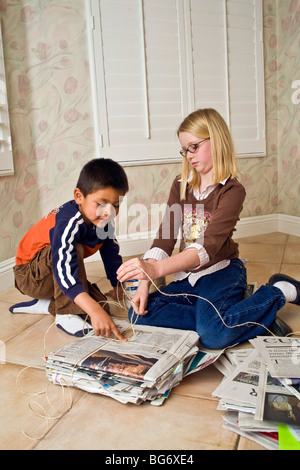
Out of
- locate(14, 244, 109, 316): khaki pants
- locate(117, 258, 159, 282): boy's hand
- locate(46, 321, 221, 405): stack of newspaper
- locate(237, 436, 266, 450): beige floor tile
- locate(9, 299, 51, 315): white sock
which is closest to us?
locate(237, 436, 266, 450): beige floor tile

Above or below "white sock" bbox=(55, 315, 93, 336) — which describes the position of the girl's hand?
above

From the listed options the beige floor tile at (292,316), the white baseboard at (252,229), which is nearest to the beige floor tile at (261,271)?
the beige floor tile at (292,316)

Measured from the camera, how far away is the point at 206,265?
1378 mm

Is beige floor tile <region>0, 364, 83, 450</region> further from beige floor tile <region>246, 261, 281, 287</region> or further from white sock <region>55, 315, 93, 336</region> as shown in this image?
beige floor tile <region>246, 261, 281, 287</region>

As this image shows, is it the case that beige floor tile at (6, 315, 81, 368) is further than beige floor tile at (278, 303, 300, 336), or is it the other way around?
beige floor tile at (278, 303, 300, 336)

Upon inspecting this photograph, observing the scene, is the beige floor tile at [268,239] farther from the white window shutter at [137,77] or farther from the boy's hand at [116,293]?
the boy's hand at [116,293]

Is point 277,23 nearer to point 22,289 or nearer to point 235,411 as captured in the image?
point 22,289

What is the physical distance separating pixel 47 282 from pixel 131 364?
607mm

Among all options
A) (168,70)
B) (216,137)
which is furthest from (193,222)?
(168,70)

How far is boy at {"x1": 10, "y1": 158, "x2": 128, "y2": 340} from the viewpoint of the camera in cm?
127

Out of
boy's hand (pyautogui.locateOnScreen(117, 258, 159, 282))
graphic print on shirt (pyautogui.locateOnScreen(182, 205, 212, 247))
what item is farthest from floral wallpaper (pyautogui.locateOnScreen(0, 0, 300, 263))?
boy's hand (pyautogui.locateOnScreen(117, 258, 159, 282))

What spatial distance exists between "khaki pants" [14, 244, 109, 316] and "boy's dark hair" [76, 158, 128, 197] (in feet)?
0.69

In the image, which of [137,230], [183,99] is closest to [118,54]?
[183,99]

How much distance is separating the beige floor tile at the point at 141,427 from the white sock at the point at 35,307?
650 mm
